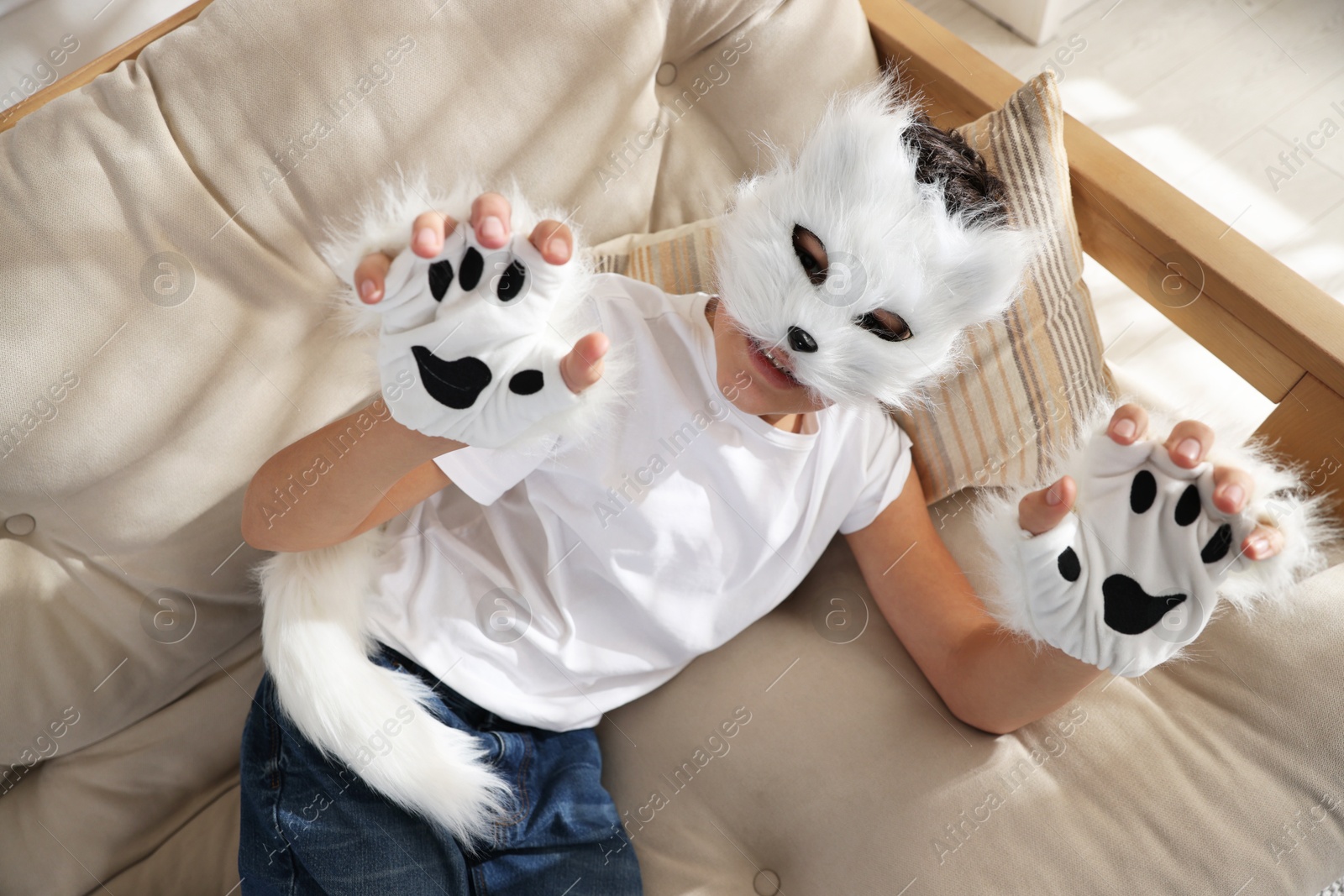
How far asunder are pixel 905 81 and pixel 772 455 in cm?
62

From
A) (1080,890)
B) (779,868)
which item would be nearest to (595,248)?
(779,868)

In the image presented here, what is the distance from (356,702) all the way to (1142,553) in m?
0.68

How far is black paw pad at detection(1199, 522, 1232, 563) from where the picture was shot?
1.95 feet

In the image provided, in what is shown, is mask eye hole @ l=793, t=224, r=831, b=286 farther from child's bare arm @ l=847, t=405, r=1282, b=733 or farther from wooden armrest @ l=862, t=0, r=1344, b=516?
wooden armrest @ l=862, t=0, r=1344, b=516

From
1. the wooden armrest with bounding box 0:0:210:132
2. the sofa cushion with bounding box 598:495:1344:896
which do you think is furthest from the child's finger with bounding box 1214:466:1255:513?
the wooden armrest with bounding box 0:0:210:132

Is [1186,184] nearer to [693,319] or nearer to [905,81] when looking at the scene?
[905,81]

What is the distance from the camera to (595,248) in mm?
1070

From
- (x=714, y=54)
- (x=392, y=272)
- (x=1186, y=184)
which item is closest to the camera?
(x=392, y=272)

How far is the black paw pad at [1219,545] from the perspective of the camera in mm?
595

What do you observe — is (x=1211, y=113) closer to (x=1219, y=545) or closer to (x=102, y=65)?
(x=1219, y=545)

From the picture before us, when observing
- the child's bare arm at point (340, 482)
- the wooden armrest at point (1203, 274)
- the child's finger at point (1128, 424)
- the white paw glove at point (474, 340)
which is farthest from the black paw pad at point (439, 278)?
the wooden armrest at point (1203, 274)

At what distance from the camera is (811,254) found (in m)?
0.66

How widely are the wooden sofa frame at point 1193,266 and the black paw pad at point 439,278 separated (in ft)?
1.89

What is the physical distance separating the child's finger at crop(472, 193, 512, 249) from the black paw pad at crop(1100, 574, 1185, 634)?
504 millimetres
